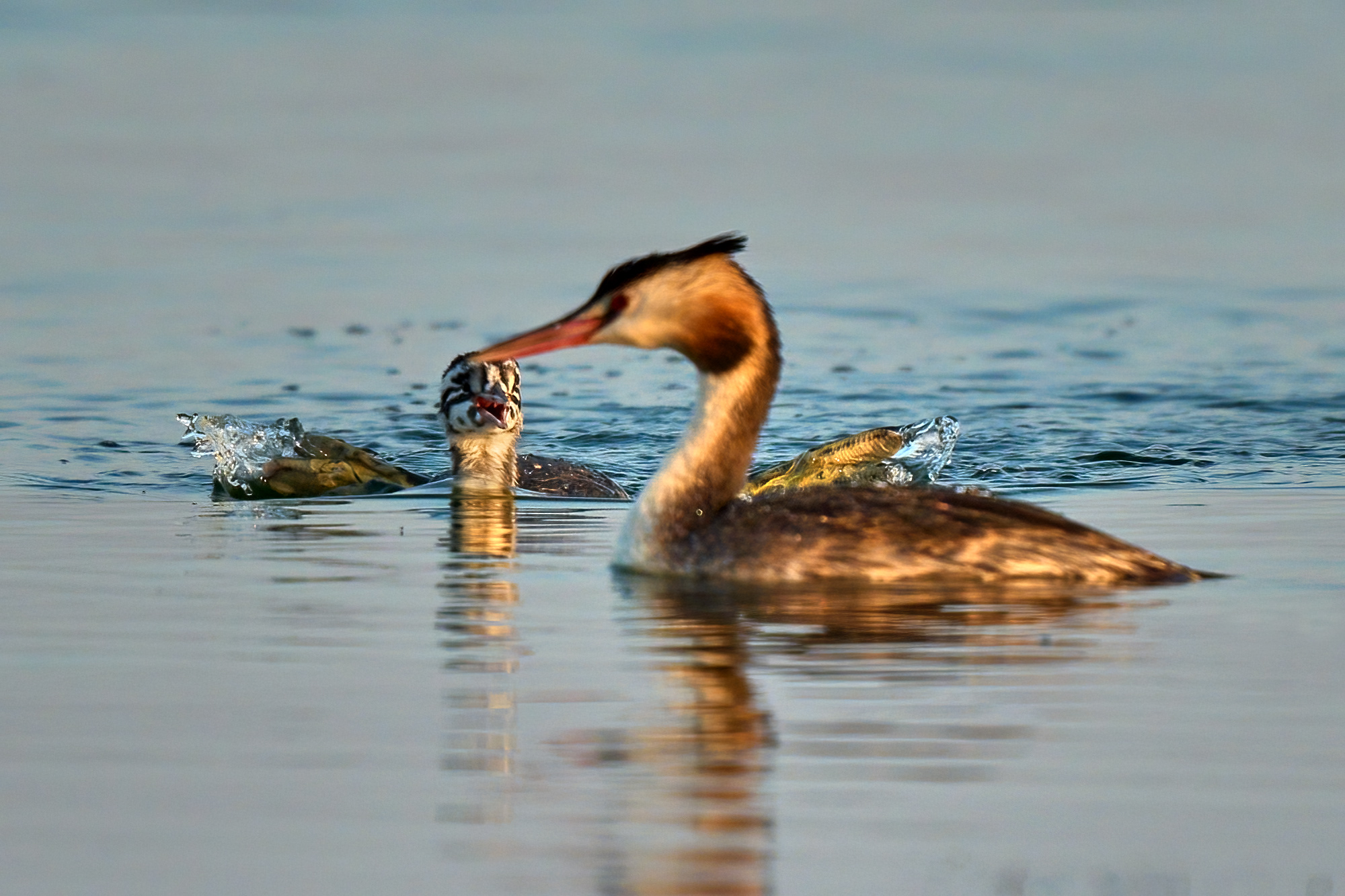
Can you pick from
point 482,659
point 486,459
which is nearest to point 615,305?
point 482,659

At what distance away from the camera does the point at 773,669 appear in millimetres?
6660

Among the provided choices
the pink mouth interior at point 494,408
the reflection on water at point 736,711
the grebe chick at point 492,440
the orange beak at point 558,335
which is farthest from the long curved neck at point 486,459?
the reflection on water at point 736,711

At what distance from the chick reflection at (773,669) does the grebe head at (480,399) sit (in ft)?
17.5

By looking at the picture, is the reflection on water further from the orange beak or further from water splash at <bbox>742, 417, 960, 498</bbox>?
water splash at <bbox>742, 417, 960, 498</bbox>

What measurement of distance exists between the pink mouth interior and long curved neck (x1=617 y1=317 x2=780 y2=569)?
15.6ft

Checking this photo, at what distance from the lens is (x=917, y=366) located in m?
20.3

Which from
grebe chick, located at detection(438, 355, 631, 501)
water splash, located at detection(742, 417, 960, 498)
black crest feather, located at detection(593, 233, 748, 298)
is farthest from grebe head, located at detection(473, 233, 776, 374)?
grebe chick, located at detection(438, 355, 631, 501)

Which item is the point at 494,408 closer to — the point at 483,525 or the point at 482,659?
the point at 483,525

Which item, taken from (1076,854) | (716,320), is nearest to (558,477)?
(716,320)

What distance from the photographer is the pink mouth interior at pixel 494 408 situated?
14.1 metres

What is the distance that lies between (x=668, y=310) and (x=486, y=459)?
526 centimetres

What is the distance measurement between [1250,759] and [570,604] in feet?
11.3

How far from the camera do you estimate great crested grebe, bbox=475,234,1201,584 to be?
28.2ft

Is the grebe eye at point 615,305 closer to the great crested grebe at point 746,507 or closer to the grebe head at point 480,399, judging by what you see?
the great crested grebe at point 746,507
